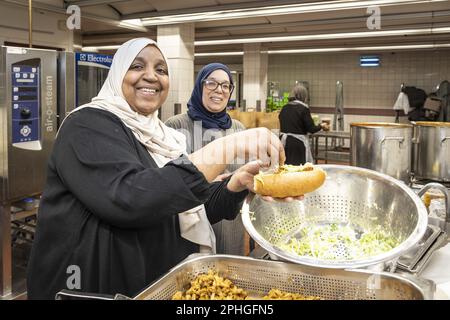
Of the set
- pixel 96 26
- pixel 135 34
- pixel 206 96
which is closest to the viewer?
pixel 206 96

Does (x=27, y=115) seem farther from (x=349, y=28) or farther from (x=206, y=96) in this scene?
(x=349, y=28)

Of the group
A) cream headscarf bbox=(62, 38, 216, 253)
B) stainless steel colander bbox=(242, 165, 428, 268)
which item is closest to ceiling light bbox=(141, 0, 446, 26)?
stainless steel colander bbox=(242, 165, 428, 268)

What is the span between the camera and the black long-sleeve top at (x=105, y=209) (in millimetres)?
1125

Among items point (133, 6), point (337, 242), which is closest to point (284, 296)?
point (337, 242)

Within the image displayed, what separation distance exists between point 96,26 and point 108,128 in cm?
636

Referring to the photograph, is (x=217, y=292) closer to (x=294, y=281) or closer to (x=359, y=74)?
(x=294, y=281)

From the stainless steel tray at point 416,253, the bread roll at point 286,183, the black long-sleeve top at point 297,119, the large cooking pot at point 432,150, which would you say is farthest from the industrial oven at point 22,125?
the black long-sleeve top at point 297,119

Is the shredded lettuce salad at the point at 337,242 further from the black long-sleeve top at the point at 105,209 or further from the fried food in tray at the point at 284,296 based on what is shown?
the black long-sleeve top at the point at 105,209

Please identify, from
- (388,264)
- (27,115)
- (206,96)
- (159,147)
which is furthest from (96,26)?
(388,264)

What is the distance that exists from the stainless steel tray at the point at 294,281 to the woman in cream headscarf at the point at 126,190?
0.17 metres

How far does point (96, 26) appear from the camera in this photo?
6.91 meters

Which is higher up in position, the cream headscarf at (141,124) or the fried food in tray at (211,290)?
the cream headscarf at (141,124)

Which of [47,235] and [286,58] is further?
[286,58]

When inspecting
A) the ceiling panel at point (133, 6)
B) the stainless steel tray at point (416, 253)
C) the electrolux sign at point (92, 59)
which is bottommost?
the stainless steel tray at point (416, 253)
